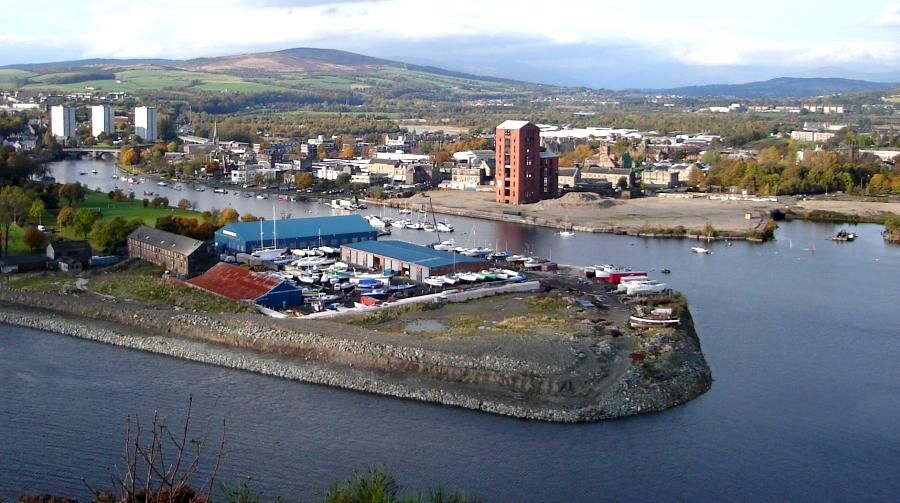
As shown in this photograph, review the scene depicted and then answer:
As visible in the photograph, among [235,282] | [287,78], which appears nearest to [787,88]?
[287,78]

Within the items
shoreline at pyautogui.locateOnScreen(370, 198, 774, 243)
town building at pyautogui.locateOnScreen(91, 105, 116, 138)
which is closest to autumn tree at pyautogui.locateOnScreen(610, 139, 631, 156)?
shoreline at pyautogui.locateOnScreen(370, 198, 774, 243)

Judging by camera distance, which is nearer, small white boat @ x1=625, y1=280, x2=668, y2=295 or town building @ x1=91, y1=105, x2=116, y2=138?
small white boat @ x1=625, y1=280, x2=668, y2=295

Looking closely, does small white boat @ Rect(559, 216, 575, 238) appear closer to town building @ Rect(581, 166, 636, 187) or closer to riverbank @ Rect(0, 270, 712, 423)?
town building @ Rect(581, 166, 636, 187)

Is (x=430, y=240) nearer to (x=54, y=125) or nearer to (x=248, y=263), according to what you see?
(x=248, y=263)

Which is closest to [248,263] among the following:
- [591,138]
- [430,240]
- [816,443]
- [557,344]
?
[430,240]

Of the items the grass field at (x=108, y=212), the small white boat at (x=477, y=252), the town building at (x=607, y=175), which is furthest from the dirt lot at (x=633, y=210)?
the grass field at (x=108, y=212)

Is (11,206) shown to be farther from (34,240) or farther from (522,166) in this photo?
(522,166)
